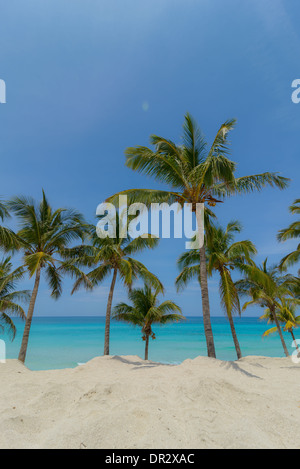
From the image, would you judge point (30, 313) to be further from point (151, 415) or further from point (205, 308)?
point (151, 415)

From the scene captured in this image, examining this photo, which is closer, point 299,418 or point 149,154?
point 299,418

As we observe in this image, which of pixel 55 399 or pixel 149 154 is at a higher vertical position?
pixel 149 154

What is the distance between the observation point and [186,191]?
914cm

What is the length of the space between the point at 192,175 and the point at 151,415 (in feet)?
23.3

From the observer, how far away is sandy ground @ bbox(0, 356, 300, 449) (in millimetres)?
2549

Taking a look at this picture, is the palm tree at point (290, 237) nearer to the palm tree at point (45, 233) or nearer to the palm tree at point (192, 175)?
the palm tree at point (192, 175)

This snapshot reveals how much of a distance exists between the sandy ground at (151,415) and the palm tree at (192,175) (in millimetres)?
4209

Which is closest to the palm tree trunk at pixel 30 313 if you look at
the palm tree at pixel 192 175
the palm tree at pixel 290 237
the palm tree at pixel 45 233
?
the palm tree at pixel 45 233

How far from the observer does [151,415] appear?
9.96ft

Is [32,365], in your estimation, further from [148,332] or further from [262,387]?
[262,387]

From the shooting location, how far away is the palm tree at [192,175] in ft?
26.9

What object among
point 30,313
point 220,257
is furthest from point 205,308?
point 30,313
